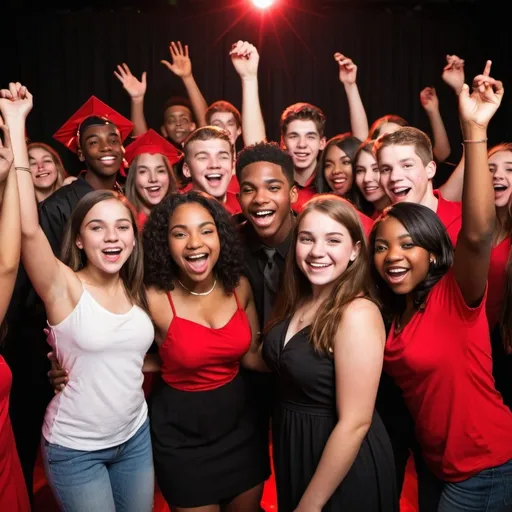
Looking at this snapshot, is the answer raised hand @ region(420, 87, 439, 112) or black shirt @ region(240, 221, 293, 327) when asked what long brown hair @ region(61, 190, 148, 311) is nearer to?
black shirt @ region(240, 221, 293, 327)

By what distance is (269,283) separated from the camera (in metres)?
2.62

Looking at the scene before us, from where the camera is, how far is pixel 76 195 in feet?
11.0

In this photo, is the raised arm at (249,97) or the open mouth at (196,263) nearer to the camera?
the open mouth at (196,263)

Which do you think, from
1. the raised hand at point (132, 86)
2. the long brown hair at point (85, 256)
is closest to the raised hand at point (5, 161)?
the long brown hair at point (85, 256)

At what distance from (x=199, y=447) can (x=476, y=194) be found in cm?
137

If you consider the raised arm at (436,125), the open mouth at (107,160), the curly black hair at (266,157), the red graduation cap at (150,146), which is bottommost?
the curly black hair at (266,157)

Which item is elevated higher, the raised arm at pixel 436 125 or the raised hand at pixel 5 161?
the raised arm at pixel 436 125

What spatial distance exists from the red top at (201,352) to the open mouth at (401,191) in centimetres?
95

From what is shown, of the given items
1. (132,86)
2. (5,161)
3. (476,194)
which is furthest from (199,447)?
(132,86)

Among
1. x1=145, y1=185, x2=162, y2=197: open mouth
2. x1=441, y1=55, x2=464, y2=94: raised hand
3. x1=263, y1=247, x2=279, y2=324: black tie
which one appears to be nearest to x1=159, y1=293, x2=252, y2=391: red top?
x1=263, y1=247, x2=279, y2=324: black tie

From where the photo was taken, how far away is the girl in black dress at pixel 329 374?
1.82 metres

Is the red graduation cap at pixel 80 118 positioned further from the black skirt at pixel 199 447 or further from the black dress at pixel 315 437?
the black dress at pixel 315 437

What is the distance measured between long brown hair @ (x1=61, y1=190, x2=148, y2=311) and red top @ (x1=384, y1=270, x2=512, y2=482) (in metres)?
0.98

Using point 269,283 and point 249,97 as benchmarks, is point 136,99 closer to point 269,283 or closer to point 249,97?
point 249,97
